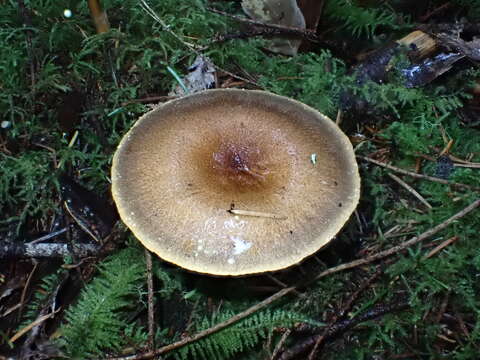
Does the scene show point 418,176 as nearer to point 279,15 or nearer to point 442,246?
point 442,246

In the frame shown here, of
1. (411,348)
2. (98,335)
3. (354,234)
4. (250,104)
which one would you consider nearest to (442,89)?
(354,234)

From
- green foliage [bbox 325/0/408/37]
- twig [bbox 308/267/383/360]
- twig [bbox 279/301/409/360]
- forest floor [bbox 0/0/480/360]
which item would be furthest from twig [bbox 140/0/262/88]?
twig [bbox 279/301/409/360]

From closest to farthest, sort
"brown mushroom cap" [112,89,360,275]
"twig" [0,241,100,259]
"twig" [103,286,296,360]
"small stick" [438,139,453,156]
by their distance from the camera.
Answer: "brown mushroom cap" [112,89,360,275]
"twig" [103,286,296,360]
"twig" [0,241,100,259]
"small stick" [438,139,453,156]

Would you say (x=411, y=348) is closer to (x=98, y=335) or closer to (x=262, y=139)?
(x=262, y=139)

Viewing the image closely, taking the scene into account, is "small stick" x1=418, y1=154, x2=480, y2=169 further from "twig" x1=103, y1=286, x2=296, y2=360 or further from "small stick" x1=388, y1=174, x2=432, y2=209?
"twig" x1=103, y1=286, x2=296, y2=360

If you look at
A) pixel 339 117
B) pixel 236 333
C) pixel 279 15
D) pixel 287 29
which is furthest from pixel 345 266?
pixel 279 15

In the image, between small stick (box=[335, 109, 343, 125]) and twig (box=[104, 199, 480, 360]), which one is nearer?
twig (box=[104, 199, 480, 360])

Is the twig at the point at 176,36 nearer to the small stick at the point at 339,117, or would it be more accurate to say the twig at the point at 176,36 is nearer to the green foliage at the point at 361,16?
the small stick at the point at 339,117

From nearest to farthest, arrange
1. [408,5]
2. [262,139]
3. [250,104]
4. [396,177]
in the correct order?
[262,139] < [250,104] < [396,177] < [408,5]
